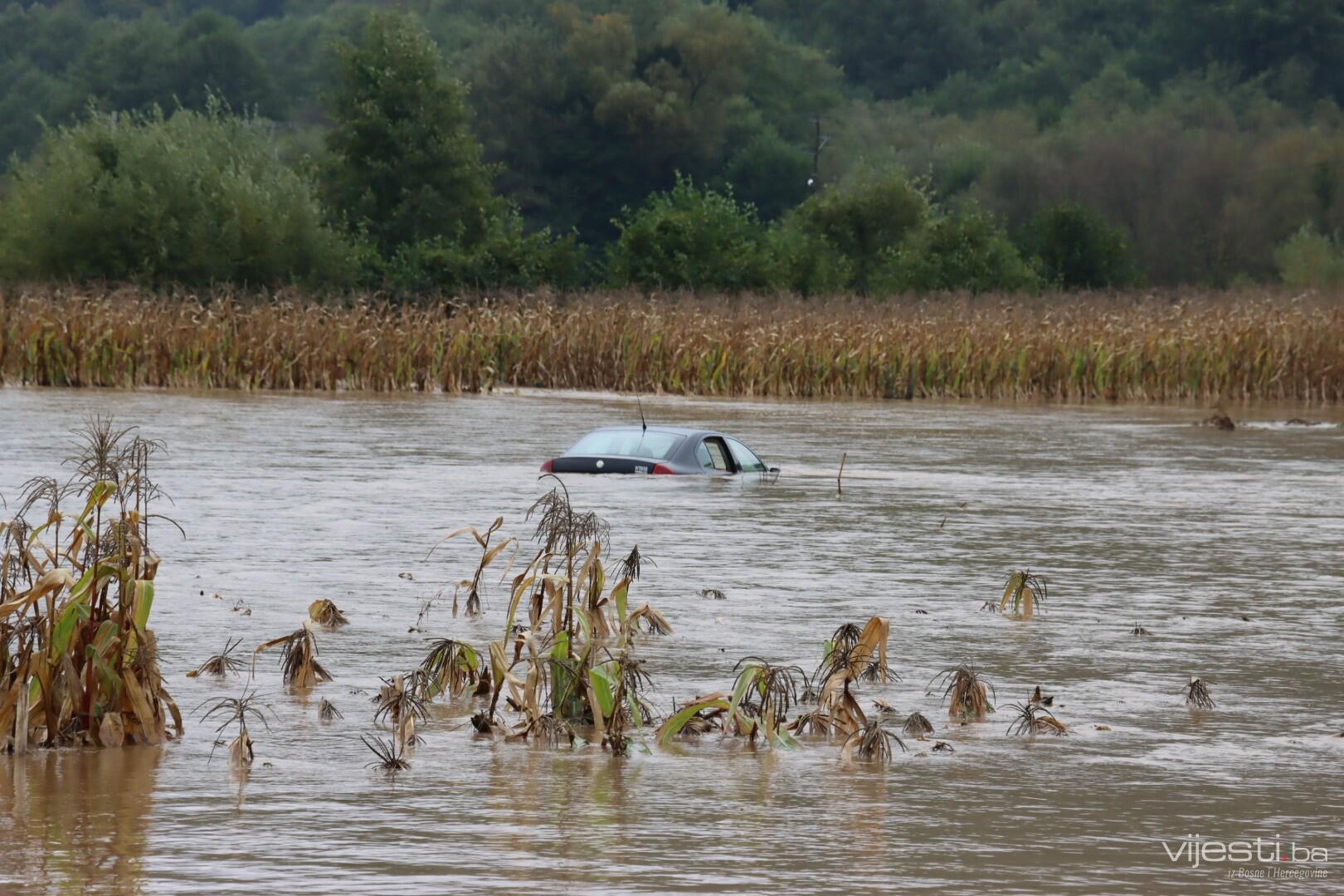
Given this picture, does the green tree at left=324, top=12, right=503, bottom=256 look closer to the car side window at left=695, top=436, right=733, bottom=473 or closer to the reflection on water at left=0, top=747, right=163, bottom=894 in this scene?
the car side window at left=695, top=436, right=733, bottom=473

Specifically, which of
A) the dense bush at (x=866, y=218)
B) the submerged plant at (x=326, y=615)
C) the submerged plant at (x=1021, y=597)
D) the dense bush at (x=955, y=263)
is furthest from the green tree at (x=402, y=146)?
the submerged plant at (x=326, y=615)

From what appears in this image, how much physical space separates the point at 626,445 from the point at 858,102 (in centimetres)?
8889

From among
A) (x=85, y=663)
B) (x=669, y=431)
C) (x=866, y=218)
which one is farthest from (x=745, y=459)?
(x=866, y=218)

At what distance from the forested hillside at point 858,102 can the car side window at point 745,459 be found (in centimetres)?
4501

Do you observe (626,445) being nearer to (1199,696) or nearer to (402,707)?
(1199,696)

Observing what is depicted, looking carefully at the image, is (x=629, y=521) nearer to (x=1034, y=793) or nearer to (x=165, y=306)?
(x=1034, y=793)

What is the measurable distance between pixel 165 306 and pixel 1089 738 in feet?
109

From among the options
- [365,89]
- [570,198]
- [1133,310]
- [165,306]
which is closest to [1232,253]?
[570,198]

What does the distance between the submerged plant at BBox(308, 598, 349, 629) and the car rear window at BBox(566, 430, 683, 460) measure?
9887 millimetres

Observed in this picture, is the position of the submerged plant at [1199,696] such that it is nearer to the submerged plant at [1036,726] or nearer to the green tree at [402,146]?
the submerged plant at [1036,726]

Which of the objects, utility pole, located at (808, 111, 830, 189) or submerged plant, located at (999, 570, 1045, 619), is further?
utility pole, located at (808, 111, 830, 189)

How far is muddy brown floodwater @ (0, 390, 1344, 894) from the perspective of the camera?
7465 mm

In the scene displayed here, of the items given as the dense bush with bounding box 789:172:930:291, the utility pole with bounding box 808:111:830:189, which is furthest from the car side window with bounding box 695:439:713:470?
the utility pole with bounding box 808:111:830:189

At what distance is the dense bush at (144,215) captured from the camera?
170 ft
